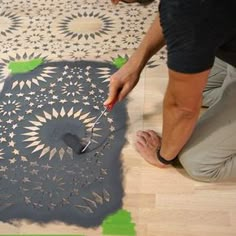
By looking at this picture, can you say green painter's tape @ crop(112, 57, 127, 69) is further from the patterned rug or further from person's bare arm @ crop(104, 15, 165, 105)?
person's bare arm @ crop(104, 15, 165, 105)

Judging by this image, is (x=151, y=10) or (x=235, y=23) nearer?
(x=235, y=23)

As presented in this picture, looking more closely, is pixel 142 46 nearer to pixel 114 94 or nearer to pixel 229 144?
pixel 114 94

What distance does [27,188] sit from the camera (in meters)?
1.15

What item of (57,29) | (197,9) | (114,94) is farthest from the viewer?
(57,29)

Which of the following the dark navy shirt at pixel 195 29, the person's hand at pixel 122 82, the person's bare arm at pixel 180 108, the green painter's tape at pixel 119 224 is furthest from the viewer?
the person's hand at pixel 122 82

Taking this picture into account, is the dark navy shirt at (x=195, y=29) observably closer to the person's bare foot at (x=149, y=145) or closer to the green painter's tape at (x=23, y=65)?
the person's bare foot at (x=149, y=145)

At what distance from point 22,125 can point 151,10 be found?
2.89 ft

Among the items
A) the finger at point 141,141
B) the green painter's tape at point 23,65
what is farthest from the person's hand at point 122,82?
the green painter's tape at point 23,65

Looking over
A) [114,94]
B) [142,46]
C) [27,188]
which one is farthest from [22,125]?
[142,46]

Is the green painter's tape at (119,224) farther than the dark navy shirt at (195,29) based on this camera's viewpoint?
Yes

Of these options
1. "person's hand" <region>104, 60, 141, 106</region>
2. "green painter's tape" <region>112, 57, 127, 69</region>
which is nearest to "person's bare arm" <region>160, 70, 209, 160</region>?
"person's hand" <region>104, 60, 141, 106</region>

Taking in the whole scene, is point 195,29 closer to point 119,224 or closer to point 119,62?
point 119,224

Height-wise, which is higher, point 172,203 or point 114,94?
point 114,94

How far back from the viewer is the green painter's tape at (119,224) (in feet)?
3.36
